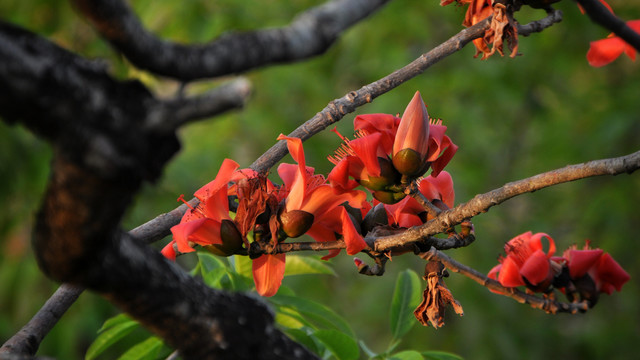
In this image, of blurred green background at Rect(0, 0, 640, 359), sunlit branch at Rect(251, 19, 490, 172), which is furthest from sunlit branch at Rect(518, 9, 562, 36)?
blurred green background at Rect(0, 0, 640, 359)

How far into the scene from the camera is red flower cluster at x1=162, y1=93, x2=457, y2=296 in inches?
35.8

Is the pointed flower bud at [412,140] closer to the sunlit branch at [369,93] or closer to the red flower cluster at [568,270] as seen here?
the sunlit branch at [369,93]

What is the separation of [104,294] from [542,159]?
11.8ft

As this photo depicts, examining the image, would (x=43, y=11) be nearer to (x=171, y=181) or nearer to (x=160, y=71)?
(x=171, y=181)

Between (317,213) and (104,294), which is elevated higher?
(104,294)

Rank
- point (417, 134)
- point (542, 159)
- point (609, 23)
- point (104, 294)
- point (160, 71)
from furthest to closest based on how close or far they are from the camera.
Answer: point (542, 159) → point (417, 134) → point (609, 23) → point (104, 294) → point (160, 71)

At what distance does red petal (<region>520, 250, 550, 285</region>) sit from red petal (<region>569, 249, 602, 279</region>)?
0.25 ft

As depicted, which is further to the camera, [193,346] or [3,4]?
[3,4]

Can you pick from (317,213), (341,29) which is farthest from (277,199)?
(341,29)

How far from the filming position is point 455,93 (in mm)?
3697

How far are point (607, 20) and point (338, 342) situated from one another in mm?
630

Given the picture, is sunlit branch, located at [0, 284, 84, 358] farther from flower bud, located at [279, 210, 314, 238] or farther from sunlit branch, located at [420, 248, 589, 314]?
sunlit branch, located at [420, 248, 589, 314]

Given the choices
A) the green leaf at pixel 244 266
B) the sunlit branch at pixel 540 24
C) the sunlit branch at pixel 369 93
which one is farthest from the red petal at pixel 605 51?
the green leaf at pixel 244 266

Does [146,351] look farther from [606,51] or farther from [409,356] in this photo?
[606,51]
